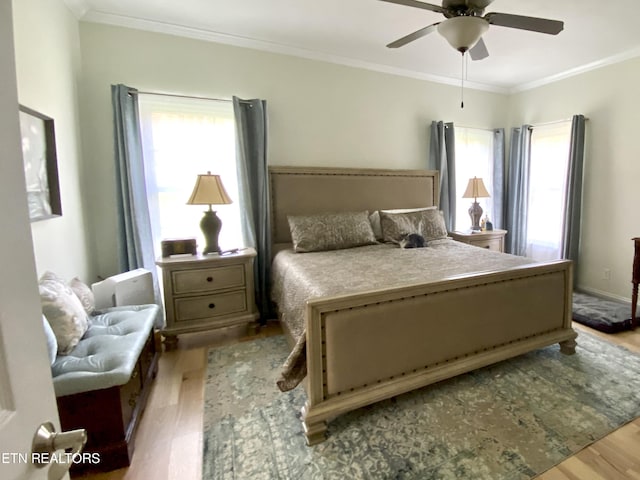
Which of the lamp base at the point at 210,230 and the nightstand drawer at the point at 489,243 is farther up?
the lamp base at the point at 210,230

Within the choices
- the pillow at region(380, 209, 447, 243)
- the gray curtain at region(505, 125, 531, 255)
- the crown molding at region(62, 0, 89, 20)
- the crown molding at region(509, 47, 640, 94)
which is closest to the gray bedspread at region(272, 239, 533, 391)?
the pillow at region(380, 209, 447, 243)

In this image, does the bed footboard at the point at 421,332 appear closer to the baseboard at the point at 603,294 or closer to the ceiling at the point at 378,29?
the baseboard at the point at 603,294

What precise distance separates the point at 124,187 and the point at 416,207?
3.04 m

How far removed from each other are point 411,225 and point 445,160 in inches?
48.2

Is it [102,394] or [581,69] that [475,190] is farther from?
[102,394]

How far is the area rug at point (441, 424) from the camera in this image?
1.45 metres

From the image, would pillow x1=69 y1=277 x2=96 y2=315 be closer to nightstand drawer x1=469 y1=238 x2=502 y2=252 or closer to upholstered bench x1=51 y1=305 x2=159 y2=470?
upholstered bench x1=51 y1=305 x2=159 y2=470

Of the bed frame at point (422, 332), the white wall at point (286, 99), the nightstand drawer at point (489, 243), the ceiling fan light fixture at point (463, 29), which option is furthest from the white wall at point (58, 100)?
the nightstand drawer at point (489, 243)

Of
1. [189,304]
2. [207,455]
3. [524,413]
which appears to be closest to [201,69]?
[189,304]

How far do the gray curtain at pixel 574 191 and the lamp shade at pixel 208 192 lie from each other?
12.5ft

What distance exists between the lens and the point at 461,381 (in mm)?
2059

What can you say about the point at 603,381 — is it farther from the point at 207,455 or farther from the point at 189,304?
the point at 189,304

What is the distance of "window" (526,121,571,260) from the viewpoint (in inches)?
150

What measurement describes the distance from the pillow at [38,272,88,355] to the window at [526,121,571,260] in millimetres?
4672
